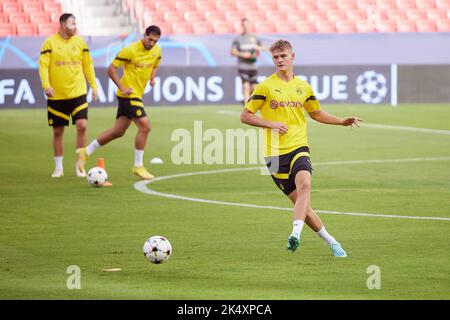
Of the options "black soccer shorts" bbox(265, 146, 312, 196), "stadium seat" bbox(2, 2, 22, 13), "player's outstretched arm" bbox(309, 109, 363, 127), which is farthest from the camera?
"stadium seat" bbox(2, 2, 22, 13)

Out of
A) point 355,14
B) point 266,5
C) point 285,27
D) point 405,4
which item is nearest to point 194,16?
point 266,5

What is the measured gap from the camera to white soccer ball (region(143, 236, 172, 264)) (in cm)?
1041

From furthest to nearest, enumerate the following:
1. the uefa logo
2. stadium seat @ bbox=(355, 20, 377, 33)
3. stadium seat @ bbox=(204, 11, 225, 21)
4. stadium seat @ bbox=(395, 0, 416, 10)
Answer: stadium seat @ bbox=(395, 0, 416, 10)
stadium seat @ bbox=(355, 20, 377, 33)
stadium seat @ bbox=(204, 11, 225, 21)
the uefa logo

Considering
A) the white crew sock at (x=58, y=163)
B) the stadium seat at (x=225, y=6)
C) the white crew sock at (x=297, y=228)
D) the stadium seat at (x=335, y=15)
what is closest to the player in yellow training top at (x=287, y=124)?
the white crew sock at (x=297, y=228)

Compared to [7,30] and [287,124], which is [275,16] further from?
[287,124]

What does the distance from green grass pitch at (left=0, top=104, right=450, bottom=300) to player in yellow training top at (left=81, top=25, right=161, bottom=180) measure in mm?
484

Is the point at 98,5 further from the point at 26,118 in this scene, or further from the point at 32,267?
the point at 32,267

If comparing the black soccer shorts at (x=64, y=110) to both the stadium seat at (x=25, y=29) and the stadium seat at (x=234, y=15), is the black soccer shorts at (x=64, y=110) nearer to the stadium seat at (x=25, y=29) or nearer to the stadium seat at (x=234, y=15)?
the stadium seat at (x=25, y=29)

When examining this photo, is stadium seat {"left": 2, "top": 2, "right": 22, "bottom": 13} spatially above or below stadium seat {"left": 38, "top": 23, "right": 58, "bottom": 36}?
above

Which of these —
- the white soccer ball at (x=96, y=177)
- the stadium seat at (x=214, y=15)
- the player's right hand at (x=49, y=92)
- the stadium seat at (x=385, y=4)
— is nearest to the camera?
the white soccer ball at (x=96, y=177)

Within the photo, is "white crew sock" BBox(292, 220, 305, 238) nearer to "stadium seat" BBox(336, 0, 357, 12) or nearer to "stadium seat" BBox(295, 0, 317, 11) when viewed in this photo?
"stadium seat" BBox(295, 0, 317, 11)

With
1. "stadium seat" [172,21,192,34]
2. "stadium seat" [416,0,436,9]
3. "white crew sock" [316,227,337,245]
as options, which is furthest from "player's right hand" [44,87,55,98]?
"stadium seat" [416,0,436,9]

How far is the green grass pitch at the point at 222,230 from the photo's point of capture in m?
9.45

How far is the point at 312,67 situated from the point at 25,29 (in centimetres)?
868
